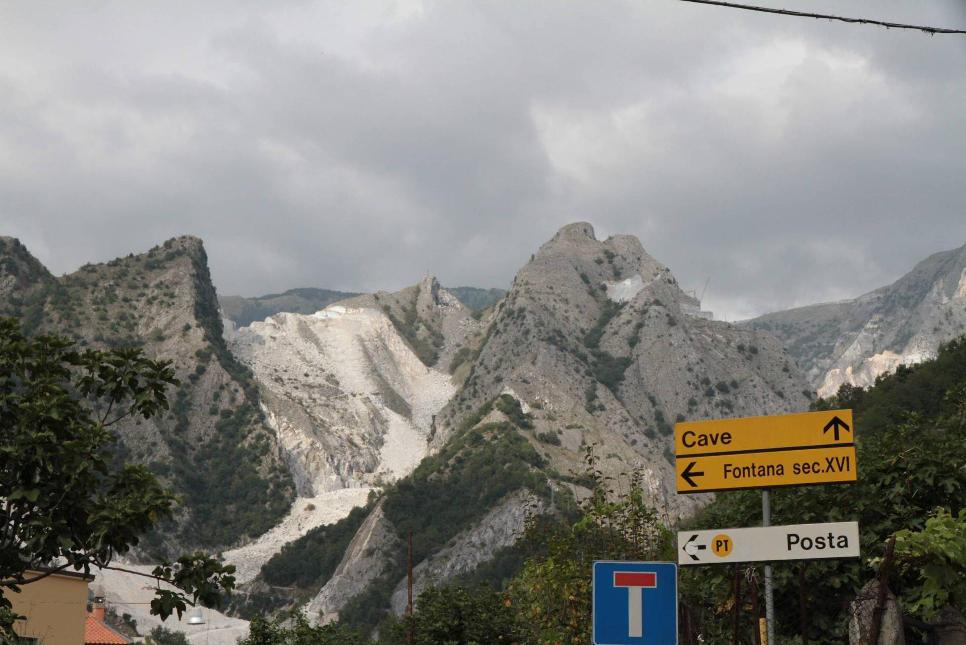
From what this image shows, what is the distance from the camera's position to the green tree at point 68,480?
11383 millimetres

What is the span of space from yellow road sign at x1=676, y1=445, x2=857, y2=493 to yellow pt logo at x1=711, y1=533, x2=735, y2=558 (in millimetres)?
414

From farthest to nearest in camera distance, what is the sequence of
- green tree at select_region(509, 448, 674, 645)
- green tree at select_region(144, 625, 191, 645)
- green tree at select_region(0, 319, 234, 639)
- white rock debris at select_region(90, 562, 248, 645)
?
1. white rock debris at select_region(90, 562, 248, 645)
2. green tree at select_region(144, 625, 191, 645)
3. green tree at select_region(509, 448, 674, 645)
4. green tree at select_region(0, 319, 234, 639)

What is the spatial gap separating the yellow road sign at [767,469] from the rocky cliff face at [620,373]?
14202cm

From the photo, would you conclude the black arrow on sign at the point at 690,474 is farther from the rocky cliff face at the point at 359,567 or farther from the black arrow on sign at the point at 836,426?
the rocky cliff face at the point at 359,567

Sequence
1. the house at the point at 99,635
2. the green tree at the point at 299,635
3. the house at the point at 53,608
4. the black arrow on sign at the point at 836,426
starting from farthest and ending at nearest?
1. the house at the point at 99,635
2. the green tree at the point at 299,635
3. the house at the point at 53,608
4. the black arrow on sign at the point at 836,426

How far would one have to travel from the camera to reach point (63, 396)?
12.1 metres

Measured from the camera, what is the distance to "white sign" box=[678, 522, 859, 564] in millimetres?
8797

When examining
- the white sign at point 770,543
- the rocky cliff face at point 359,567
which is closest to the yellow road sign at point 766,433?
the white sign at point 770,543

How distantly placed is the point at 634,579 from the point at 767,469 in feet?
4.91

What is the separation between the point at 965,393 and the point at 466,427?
137342 millimetres

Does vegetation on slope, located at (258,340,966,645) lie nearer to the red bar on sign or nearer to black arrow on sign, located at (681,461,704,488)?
black arrow on sign, located at (681,461,704,488)

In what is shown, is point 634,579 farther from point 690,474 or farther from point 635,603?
point 690,474

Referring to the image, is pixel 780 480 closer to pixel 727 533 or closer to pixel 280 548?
pixel 727 533

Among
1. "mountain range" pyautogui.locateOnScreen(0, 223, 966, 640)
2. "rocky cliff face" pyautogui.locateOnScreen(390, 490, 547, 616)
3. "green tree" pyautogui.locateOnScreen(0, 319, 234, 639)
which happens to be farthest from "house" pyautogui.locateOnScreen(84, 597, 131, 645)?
"mountain range" pyautogui.locateOnScreen(0, 223, 966, 640)
